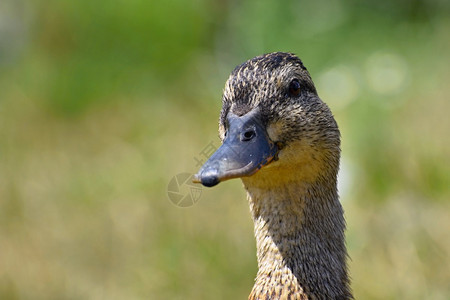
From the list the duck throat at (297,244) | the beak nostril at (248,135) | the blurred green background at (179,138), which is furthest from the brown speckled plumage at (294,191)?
the blurred green background at (179,138)

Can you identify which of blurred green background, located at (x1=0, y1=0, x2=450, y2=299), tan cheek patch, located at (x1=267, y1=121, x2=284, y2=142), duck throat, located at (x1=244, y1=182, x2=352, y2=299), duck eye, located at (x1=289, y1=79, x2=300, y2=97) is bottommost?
duck throat, located at (x1=244, y1=182, x2=352, y2=299)

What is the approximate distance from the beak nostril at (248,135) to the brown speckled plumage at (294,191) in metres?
0.15

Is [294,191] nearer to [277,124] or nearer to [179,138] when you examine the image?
[277,124]

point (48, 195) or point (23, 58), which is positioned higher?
point (23, 58)

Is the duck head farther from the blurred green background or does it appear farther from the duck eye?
the blurred green background

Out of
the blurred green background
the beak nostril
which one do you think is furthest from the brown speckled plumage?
the blurred green background

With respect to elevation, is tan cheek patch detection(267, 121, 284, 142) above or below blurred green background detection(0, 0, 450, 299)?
below

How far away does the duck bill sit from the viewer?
2.34 metres

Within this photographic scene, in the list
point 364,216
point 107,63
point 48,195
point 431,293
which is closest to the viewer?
point 431,293

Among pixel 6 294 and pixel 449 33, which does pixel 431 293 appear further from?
pixel 449 33

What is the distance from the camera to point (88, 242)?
198 inches

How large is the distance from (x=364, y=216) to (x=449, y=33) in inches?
93.9

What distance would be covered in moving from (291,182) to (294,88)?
36 cm

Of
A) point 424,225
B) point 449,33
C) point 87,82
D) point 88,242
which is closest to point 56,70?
point 87,82
